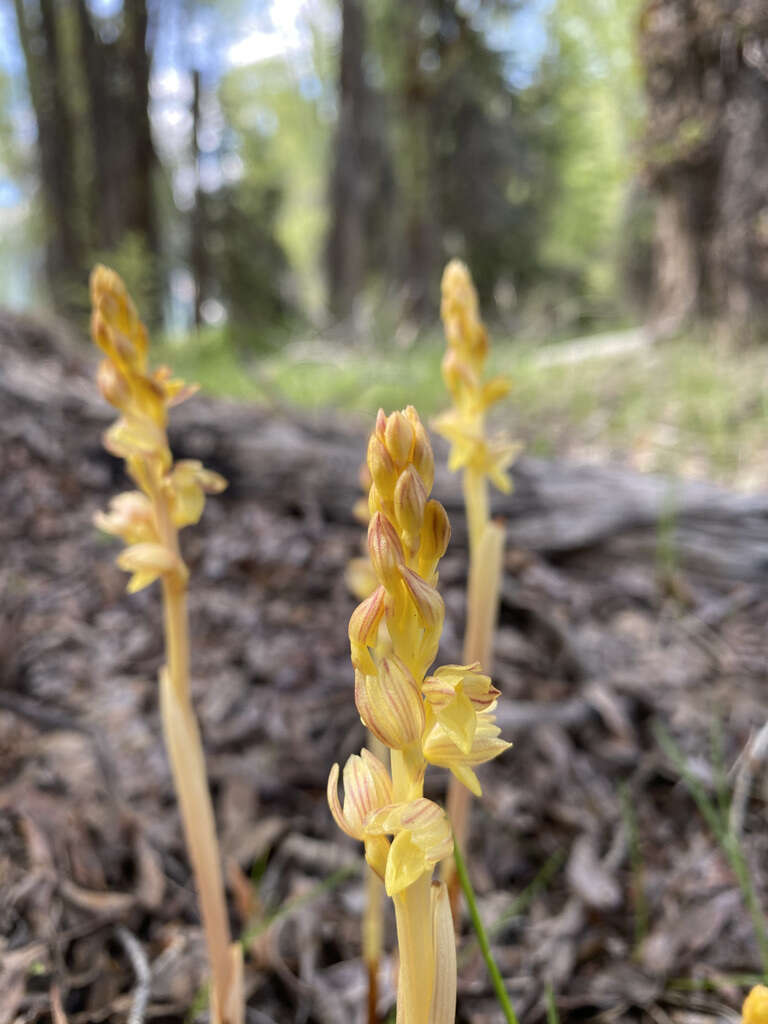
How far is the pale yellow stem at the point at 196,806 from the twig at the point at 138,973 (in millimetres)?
177

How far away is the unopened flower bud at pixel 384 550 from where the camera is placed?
0.47 meters

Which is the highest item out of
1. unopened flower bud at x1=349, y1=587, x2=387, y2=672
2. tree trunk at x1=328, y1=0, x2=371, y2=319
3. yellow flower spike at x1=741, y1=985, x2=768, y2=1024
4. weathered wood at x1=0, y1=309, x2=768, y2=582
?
tree trunk at x1=328, y1=0, x2=371, y2=319

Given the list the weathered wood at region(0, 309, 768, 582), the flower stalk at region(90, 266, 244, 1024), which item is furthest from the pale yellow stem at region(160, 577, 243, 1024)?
the weathered wood at region(0, 309, 768, 582)

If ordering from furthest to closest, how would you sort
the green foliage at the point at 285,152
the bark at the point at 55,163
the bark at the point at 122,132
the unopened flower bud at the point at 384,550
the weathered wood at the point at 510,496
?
the green foliage at the point at 285,152
the bark at the point at 55,163
the bark at the point at 122,132
the weathered wood at the point at 510,496
the unopened flower bud at the point at 384,550

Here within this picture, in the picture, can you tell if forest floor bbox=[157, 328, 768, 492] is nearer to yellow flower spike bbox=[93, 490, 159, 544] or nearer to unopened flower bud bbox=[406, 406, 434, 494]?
yellow flower spike bbox=[93, 490, 159, 544]

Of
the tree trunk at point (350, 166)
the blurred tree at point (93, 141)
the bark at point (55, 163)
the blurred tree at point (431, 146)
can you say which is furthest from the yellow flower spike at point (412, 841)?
the bark at point (55, 163)

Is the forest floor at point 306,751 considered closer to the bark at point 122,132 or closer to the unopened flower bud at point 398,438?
the unopened flower bud at point 398,438

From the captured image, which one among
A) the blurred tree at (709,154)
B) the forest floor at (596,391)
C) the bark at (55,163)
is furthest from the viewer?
the bark at (55,163)

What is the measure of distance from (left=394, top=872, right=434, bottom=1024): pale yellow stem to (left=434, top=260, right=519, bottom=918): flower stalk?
50 centimetres

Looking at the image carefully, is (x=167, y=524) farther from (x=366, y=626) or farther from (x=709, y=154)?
(x=709, y=154)

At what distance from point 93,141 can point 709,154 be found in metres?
6.75

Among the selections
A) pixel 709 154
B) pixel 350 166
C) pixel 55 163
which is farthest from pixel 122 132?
pixel 709 154

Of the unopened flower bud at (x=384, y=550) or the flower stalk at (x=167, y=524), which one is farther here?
the flower stalk at (x=167, y=524)

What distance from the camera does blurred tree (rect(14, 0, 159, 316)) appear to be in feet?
25.8
